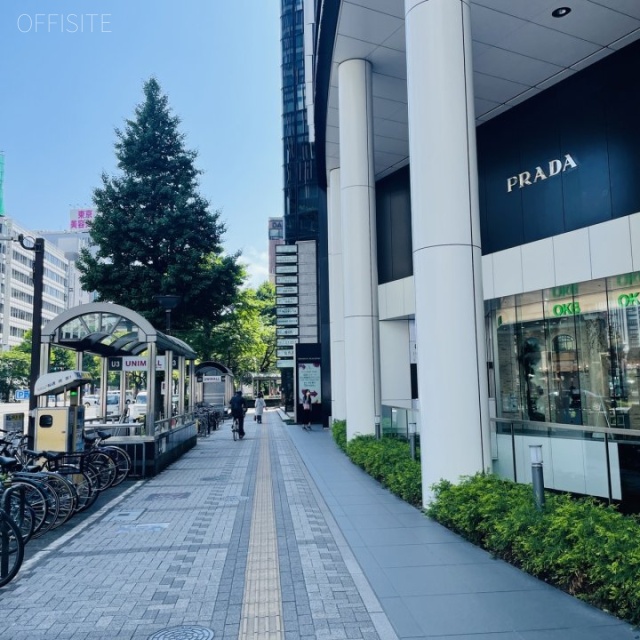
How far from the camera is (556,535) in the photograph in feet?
16.3

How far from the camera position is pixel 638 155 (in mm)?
11383

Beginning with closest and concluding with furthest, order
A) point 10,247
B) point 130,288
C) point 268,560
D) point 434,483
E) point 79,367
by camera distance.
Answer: point 268,560
point 434,483
point 79,367
point 130,288
point 10,247

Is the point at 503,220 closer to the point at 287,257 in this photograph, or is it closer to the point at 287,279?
the point at 287,279

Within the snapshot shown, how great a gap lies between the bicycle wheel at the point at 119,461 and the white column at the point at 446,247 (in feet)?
19.5

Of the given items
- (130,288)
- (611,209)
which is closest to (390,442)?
(611,209)

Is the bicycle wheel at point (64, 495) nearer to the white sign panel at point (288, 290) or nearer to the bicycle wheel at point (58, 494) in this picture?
the bicycle wheel at point (58, 494)

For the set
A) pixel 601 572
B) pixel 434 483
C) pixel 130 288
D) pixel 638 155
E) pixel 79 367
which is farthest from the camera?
pixel 130 288

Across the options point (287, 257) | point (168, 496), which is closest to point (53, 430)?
point (168, 496)

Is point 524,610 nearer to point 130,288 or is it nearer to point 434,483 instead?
point 434,483

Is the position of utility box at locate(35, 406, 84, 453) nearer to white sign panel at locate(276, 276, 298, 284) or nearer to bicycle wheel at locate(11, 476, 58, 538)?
bicycle wheel at locate(11, 476, 58, 538)

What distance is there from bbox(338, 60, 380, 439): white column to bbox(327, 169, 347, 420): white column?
17.0 ft

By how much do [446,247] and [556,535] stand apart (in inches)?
151

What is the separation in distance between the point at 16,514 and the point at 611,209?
11.5 m

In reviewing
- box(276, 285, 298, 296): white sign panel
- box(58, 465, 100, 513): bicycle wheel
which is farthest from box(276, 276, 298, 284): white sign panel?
box(58, 465, 100, 513): bicycle wheel
